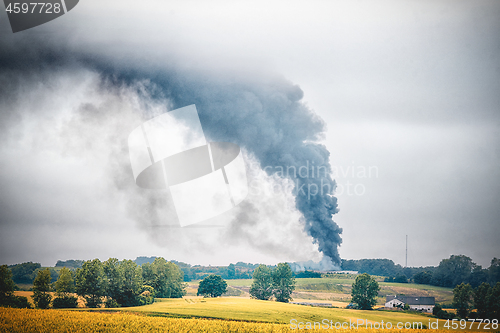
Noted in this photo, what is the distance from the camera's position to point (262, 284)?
62.9 m

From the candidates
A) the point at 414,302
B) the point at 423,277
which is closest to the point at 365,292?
the point at 414,302

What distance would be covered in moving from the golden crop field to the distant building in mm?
22157

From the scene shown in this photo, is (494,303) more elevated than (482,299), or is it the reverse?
(482,299)

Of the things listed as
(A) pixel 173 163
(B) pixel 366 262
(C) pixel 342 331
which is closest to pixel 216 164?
(A) pixel 173 163

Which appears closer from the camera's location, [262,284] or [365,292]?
[365,292]

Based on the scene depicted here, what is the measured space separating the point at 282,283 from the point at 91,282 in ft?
100

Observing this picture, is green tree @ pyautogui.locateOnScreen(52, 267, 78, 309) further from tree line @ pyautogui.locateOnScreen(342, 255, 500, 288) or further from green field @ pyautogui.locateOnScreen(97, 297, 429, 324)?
tree line @ pyautogui.locateOnScreen(342, 255, 500, 288)

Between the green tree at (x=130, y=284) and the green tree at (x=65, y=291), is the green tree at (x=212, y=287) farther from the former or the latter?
the green tree at (x=65, y=291)

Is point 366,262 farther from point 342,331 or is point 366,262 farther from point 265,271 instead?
point 342,331

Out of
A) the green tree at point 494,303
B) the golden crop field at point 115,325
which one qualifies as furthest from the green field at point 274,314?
the golden crop field at point 115,325

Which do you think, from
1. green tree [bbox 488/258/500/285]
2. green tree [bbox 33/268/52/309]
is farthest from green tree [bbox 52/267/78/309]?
green tree [bbox 488/258/500/285]

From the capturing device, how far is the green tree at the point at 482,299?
41094 mm

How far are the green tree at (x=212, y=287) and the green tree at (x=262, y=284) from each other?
7.10 m

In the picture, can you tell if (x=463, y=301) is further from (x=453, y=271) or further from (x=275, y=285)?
(x=275, y=285)
